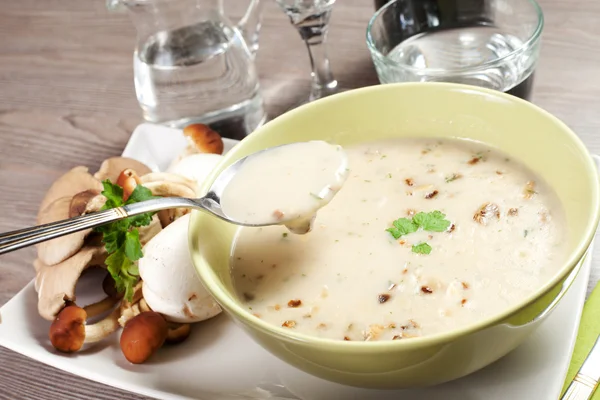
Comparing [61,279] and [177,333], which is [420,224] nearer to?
[177,333]

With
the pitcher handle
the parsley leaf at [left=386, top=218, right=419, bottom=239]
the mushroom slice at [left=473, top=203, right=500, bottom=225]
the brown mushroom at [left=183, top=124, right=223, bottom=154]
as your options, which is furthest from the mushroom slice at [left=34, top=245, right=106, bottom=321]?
the pitcher handle

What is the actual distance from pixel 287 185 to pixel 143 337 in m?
0.35

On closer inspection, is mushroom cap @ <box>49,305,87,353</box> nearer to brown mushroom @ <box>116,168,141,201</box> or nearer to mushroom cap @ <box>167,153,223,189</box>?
brown mushroom @ <box>116,168,141,201</box>

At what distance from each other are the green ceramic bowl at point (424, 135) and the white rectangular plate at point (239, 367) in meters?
0.08

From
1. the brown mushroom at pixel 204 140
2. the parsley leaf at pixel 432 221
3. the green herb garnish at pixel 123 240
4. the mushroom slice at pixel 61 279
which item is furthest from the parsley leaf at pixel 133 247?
the parsley leaf at pixel 432 221

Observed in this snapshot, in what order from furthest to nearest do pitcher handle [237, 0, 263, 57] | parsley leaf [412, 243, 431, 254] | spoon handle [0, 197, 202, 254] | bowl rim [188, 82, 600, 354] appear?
pitcher handle [237, 0, 263, 57] → parsley leaf [412, 243, 431, 254] → spoon handle [0, 197, 202, 254] → bowl rim [188, 82, 600, 354]

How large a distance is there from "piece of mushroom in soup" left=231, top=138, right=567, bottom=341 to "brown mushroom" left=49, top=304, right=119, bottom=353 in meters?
0.29

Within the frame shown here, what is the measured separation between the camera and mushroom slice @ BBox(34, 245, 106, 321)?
1.44m

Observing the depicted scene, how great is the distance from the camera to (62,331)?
1376mm

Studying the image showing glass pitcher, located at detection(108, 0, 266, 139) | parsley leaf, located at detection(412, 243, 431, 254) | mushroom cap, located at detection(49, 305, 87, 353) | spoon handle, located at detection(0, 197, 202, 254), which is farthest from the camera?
glass pitcher, located at detection(108, 0, 266, 139)

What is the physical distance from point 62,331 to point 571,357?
84cm

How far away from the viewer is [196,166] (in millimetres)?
1646

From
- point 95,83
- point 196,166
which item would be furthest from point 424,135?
point 95,83

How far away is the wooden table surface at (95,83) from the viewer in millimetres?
1905
